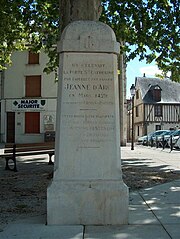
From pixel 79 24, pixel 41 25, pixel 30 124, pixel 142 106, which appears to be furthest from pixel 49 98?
pixel 79 24

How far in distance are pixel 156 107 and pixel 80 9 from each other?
44944 mm

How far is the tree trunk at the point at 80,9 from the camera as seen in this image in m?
7.51

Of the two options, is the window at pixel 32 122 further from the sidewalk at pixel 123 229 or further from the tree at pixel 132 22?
the sidewalk at pixel 123 229

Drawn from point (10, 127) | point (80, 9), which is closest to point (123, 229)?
point (80, 9)

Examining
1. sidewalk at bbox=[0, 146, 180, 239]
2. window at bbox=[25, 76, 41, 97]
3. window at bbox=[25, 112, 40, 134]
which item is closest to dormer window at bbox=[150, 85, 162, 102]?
window at bbox=[25, 76, 41, 97]

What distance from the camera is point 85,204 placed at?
14.7 ft

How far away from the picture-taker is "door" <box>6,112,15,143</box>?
103 feet

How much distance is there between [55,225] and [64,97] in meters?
1.69

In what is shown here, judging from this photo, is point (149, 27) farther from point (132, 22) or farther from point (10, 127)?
point (10, 127)

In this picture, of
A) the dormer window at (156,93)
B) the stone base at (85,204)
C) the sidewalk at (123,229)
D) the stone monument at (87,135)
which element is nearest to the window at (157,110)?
the dormer window at (156,93)

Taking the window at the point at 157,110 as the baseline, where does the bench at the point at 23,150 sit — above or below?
below

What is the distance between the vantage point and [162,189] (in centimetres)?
719

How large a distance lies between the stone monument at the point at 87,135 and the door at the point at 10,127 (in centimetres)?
2749

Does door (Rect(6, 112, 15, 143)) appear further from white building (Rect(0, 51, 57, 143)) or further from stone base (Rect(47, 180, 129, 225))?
stone base (Rect(47, 180, 129, 225))
